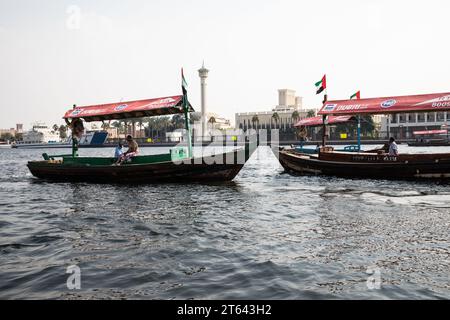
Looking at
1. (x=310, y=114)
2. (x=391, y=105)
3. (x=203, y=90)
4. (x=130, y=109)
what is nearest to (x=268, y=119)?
(x=310, y=114)

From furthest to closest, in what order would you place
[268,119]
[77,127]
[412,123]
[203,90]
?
1. [268,119]
2. [203,90]
3. [412,123]
4. [77,127]

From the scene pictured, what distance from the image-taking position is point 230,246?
7480 millimetres

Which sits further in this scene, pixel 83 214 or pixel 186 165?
pixel 186 165

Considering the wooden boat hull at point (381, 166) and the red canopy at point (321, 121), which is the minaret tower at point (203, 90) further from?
the wooden boat hull at point (381, 166)

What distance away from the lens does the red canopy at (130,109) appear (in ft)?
57.3

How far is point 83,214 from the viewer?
36.2 feet

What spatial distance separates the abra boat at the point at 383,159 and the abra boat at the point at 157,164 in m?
5.45

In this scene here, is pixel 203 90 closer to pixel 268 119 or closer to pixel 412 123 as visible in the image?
pixel 268 119

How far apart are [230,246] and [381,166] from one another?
1391cm

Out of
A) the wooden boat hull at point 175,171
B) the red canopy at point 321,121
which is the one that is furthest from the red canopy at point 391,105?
the wooden boat hull at point 175,171

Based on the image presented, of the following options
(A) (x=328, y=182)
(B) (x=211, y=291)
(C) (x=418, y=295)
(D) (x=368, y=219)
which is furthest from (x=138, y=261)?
(A) (x=328, y=182)

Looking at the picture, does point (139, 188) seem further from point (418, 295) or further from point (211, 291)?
point (418, 295)

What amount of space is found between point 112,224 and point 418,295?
7.03 metres
